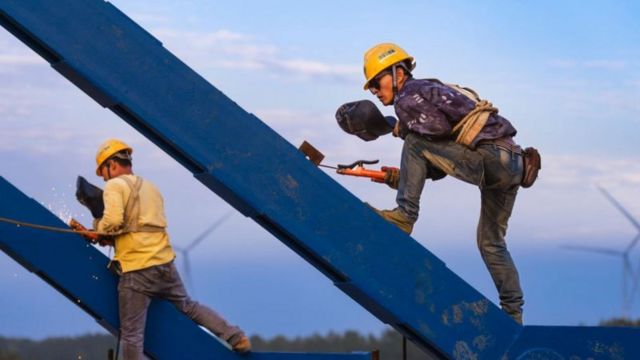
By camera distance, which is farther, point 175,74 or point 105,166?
point 105,166

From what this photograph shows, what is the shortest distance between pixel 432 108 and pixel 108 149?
2.21 metres

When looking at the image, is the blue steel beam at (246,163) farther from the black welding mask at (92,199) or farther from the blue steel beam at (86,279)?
the black welding mask at (92,199)

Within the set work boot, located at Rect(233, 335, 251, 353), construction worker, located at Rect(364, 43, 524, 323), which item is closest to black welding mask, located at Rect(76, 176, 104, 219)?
work boot, located at Rect(233, 335, 251, 353)

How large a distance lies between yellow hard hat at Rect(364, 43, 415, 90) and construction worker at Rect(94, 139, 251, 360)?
1.66m

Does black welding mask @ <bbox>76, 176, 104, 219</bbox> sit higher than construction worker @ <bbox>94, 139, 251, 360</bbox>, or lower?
higher

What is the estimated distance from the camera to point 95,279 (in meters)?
9.08

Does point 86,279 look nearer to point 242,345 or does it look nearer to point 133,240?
point 133,240

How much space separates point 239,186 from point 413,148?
3.89ft

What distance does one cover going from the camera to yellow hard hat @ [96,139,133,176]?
910 centimetres

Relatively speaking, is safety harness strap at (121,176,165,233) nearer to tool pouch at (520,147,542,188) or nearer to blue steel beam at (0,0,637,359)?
blue steel beam at (0,0,637,359)

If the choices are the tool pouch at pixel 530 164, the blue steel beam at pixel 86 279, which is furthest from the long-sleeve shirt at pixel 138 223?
the tool pouch at pixel 530 164

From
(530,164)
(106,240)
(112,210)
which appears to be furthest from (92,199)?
(530,164)

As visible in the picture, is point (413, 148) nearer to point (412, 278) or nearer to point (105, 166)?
point (412, 278)

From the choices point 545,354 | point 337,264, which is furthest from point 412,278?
point 545,354
